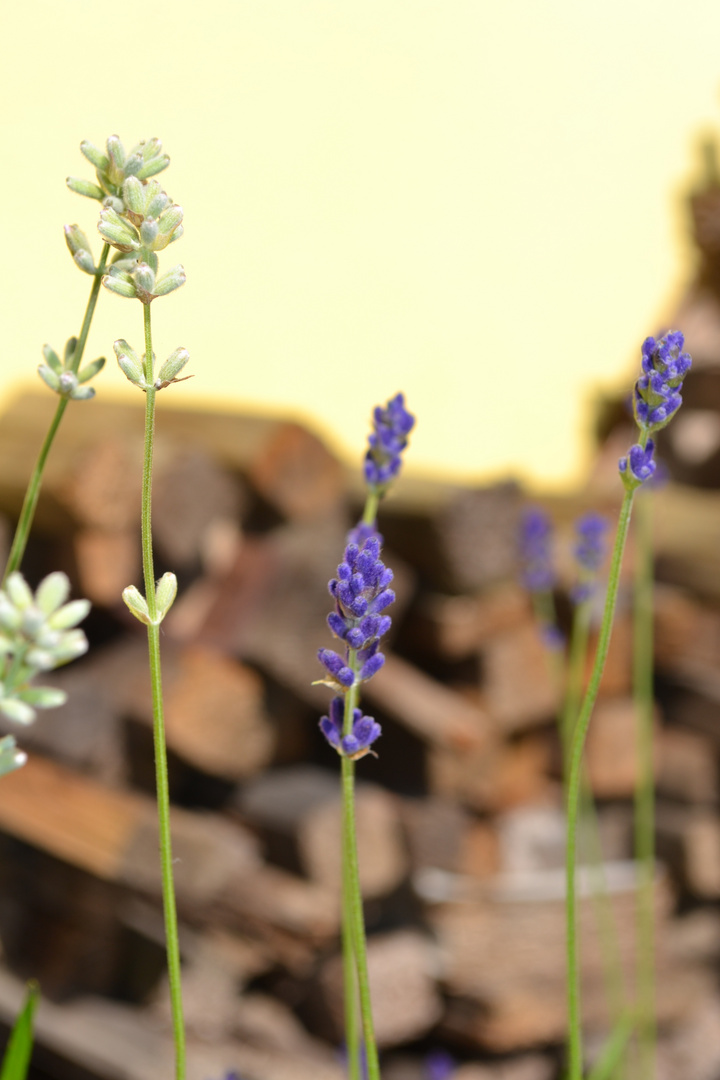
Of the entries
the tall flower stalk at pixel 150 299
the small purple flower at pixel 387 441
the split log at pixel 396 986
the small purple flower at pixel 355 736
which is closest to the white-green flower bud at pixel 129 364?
the tall flower stalk at pixel 150 299

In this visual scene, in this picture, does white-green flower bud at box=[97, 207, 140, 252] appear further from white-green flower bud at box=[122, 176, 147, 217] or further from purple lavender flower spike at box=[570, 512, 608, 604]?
purple lavender flower spike at box=[570, 512, 608, 604]

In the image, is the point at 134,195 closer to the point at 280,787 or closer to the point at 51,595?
the point at 51,595

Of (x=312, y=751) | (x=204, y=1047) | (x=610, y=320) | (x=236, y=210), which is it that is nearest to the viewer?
(x=204, y=1047)

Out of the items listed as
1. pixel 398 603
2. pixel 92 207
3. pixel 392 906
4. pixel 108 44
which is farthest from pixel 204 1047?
pixel 108 44

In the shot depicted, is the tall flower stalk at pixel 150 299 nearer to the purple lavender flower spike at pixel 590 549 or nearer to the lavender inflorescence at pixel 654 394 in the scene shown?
the lavender inflorescence at pixel 654 394

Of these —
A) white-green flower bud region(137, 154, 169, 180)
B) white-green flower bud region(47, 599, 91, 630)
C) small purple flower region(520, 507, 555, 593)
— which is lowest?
small purple flower region(520, 507, 555, 593)

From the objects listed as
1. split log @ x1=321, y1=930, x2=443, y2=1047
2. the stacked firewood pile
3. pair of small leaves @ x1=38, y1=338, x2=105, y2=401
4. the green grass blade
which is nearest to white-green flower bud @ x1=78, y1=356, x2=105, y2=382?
pair of small leaves @ x1=38, y1=338, x2=105, y2=401

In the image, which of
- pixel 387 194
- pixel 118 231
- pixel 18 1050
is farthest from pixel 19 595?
pixel 387 194

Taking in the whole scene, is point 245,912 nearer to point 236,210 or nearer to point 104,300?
point 104,300
